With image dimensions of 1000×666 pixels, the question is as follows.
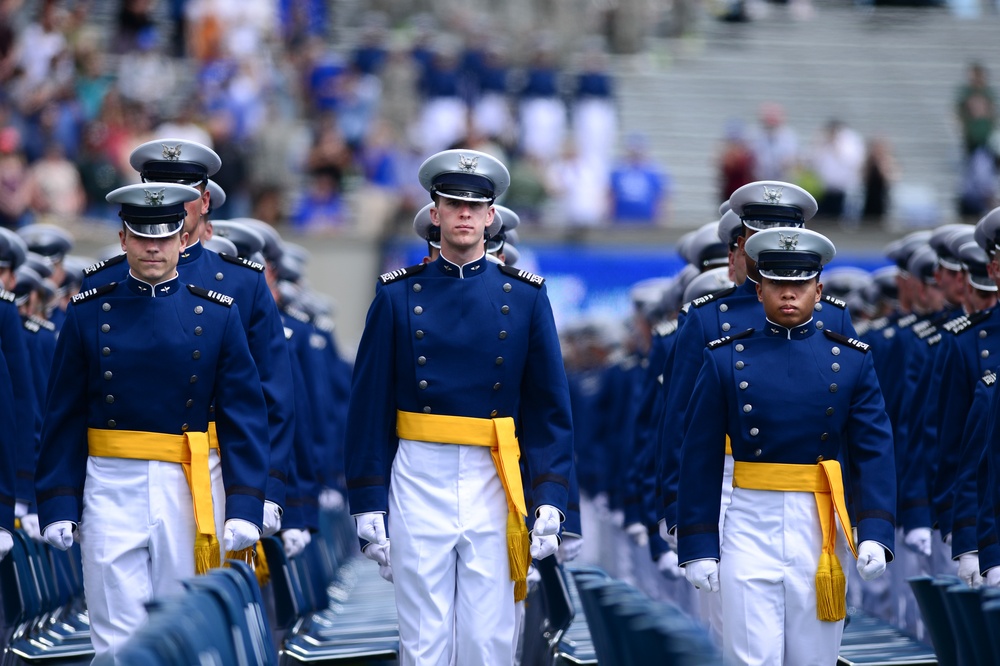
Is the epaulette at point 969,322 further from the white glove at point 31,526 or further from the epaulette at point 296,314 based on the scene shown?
the white glove at point 31,526

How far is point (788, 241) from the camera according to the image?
24.1 feet

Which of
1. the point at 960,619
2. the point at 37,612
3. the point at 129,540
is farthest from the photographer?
the point at 37,612

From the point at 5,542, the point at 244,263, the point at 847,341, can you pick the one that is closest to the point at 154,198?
the point at 244,263

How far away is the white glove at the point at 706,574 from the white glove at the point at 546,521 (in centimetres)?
55

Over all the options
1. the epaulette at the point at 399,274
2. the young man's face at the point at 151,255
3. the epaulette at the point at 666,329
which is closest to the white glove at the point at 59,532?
the young man's face at the point at 151,255

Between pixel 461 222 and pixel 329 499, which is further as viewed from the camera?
pixel 329 499

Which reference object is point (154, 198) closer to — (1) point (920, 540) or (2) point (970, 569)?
(2) point (970, 569)

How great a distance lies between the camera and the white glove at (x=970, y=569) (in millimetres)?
8148

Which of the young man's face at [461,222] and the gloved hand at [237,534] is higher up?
the young man's face at [461,222]

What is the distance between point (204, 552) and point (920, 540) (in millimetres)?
3728

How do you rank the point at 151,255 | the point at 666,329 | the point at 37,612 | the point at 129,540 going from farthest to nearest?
the point at 666,329 < the point at 37,612 < the point at 151,255 < the point at 129,540

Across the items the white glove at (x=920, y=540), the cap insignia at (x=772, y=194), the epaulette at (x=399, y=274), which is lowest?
the white glove at (x=920, y=540)

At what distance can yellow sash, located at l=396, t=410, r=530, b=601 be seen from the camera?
716 centimetres

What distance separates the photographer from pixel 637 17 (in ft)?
109
